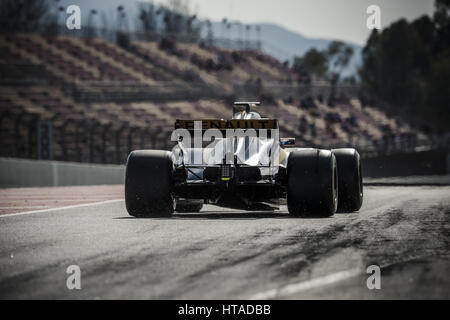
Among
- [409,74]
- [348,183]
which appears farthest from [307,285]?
[409,74]

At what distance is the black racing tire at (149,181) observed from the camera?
1119 centimetres

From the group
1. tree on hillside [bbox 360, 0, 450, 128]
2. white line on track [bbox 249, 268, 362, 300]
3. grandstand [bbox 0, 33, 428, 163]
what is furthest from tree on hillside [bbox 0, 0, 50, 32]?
white line on track [bbox 249, 268, 362, 300]

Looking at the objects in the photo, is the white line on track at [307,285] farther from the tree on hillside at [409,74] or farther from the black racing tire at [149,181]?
the tree on hillside at [409,74]

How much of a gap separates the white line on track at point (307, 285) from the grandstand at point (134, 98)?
2178 cm

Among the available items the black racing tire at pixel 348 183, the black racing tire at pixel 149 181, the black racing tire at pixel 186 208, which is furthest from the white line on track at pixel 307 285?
the black racing tire at pixel 186 208

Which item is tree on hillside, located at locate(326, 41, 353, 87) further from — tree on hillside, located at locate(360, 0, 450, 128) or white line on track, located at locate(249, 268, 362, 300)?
white line on track, located at locate(249, 268, 362, 300)

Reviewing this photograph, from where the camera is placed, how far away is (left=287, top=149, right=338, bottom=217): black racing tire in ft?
35.9

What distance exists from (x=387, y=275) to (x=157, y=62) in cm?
4725

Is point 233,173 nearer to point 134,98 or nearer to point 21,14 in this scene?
point 134,98

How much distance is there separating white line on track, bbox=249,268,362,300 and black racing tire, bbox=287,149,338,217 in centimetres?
453

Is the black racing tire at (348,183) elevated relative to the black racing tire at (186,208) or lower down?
elevated
